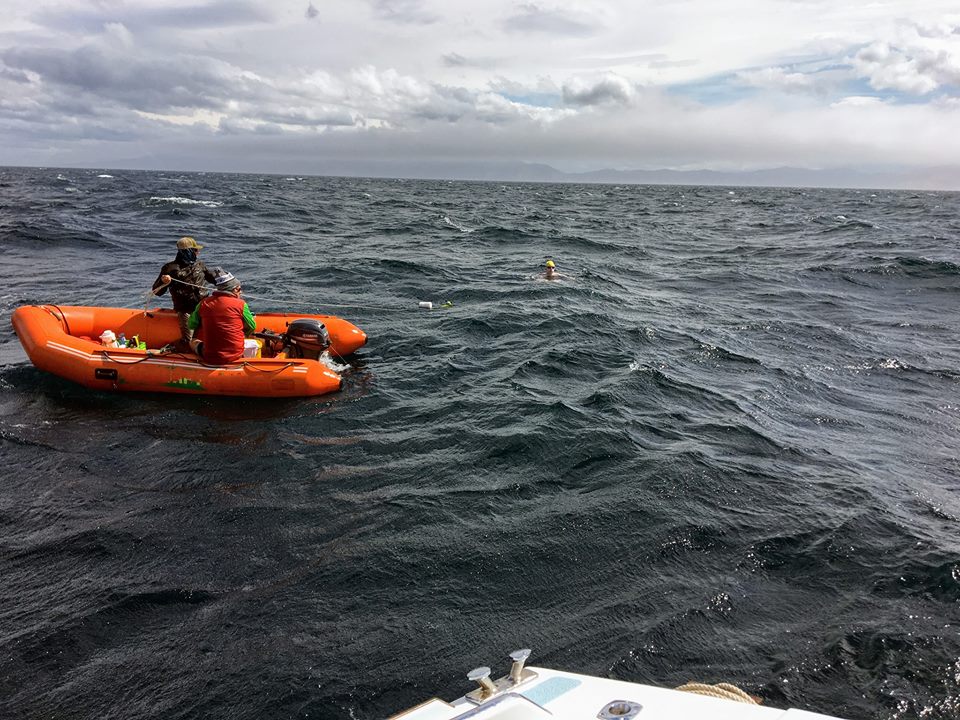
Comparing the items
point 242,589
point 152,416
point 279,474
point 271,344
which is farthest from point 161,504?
point 271,344

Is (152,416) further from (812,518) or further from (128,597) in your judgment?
(812,518)

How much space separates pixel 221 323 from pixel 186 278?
118cm

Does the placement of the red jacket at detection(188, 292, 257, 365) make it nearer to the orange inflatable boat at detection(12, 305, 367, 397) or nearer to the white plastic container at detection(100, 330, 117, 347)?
the orange inflatable boat at detection(12, 305, 367, 397)

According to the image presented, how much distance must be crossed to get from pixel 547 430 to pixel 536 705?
603 cm

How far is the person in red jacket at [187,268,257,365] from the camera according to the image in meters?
9.77

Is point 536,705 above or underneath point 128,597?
above

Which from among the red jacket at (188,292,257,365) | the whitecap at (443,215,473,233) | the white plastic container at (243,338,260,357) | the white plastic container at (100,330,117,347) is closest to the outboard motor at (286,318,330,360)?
the white plastic container at (243,338,260,357)

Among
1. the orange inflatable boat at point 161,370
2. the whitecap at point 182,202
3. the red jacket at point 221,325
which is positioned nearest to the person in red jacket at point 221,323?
the red jacket at point 221,325

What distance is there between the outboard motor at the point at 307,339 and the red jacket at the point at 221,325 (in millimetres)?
912

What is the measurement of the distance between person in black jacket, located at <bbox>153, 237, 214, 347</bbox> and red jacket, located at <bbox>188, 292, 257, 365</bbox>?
490mm

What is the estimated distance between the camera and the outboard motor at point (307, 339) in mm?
11023

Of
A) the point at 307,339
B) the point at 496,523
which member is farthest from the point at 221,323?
the point at 496,523

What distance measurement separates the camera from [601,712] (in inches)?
125

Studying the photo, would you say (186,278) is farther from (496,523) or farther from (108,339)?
(496,523)
